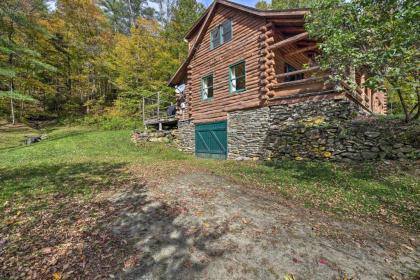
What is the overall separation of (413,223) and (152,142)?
584 inches

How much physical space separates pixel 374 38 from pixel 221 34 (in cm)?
901

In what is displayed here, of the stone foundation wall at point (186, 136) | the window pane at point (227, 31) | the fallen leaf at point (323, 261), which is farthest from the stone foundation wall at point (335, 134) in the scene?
the fallen leaf at point (323, 261)

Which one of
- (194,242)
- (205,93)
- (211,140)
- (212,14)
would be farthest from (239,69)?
(194,242)

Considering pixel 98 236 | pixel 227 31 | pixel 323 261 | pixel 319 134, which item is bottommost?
pixel 323 261

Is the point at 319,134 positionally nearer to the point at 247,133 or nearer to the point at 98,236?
the point at 247,133

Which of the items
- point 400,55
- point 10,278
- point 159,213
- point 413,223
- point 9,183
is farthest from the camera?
point 9,183

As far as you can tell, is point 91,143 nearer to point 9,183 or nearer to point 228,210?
point 9,183

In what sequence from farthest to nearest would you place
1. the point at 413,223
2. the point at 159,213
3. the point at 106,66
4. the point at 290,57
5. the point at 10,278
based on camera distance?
the point at 106,66, the point at 290,57, the point at 159,213, the point at 413,223, the point at 10,278

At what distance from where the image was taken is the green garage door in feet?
42.5

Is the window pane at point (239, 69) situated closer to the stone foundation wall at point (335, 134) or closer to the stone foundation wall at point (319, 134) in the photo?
the stone foundation wall at point (319, 134)

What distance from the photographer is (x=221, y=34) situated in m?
13.5

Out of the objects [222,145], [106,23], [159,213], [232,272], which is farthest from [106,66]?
[232,272]

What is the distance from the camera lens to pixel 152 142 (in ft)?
53.8

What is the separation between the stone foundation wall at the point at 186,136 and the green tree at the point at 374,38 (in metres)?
9.51
